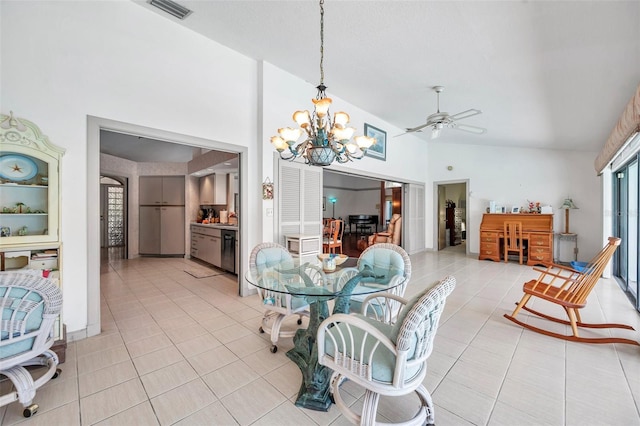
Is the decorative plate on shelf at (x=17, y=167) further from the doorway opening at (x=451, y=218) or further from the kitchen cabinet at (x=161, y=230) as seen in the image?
the doorway opening at (x=451, y=218)

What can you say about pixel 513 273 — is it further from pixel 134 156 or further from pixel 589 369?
pixel 134 156

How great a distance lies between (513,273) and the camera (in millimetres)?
5418

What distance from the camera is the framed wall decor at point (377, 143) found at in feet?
19.4

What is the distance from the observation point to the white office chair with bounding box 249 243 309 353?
7.99 feet

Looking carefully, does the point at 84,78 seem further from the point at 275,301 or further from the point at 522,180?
the point at 522,180

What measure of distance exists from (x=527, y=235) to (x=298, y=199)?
5.39 metres

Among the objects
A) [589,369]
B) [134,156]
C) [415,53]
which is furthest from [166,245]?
[589,369]

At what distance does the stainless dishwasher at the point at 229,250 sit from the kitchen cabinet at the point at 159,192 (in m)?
2.56

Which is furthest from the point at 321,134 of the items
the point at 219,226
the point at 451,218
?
the point at 451,218

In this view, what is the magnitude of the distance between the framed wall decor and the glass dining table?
3889 millimetres

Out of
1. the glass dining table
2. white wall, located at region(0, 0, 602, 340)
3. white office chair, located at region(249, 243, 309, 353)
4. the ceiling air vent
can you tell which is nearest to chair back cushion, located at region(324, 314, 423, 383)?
the glass dining table

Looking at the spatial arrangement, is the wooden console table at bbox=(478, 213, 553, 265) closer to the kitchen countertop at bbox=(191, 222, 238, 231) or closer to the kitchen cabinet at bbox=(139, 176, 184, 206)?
the kitchen countertop at bbox=(191, 222, 238, 231)

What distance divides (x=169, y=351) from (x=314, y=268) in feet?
4.85

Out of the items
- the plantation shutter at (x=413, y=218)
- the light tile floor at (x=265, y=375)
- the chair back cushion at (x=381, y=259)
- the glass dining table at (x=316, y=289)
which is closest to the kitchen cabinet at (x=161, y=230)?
the light tile floor at (x=265, y=375)
